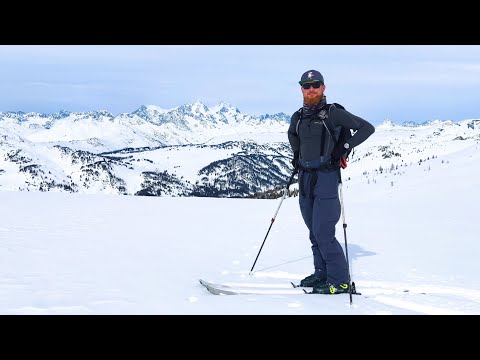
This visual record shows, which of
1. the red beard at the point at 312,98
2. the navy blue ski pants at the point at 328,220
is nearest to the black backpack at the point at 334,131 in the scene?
the red beard at the point at 312,98

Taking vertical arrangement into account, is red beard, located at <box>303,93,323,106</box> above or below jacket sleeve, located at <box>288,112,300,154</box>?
above

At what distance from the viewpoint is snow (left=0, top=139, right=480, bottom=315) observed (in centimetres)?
575

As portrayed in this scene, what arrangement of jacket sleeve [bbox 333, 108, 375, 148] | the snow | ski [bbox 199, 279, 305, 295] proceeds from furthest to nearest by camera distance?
1. jacket sleeve [bbox 333, 108, 375, 148]
2. ski [bbox 199, 279, 305, 295]
3. the snow

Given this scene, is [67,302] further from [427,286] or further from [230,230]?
[230,230]

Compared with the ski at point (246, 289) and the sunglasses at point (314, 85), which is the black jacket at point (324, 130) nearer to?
the sunglasses at point (314, 85)

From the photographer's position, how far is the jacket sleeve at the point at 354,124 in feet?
21.4

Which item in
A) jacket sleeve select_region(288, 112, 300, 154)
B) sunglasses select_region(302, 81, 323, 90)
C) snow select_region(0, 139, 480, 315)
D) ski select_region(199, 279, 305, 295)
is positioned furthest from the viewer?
jacket sleeve select_region(288, 112, 300, 154)

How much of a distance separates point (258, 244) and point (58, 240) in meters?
4.25

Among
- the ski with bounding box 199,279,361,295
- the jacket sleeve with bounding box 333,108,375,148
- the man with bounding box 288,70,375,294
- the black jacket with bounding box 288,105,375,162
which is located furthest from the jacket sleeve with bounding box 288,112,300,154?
the ski with bounding box 199,279,361,295

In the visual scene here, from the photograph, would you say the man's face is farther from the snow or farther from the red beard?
the snow

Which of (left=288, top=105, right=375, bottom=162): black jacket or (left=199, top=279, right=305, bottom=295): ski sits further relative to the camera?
(left=288, top=105, right=375, bottom=162): black jacket

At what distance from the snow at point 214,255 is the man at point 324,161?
0.54 metres

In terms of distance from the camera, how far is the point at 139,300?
18.9 feet

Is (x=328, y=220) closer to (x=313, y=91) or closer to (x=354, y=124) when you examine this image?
(x=354, y=124)
